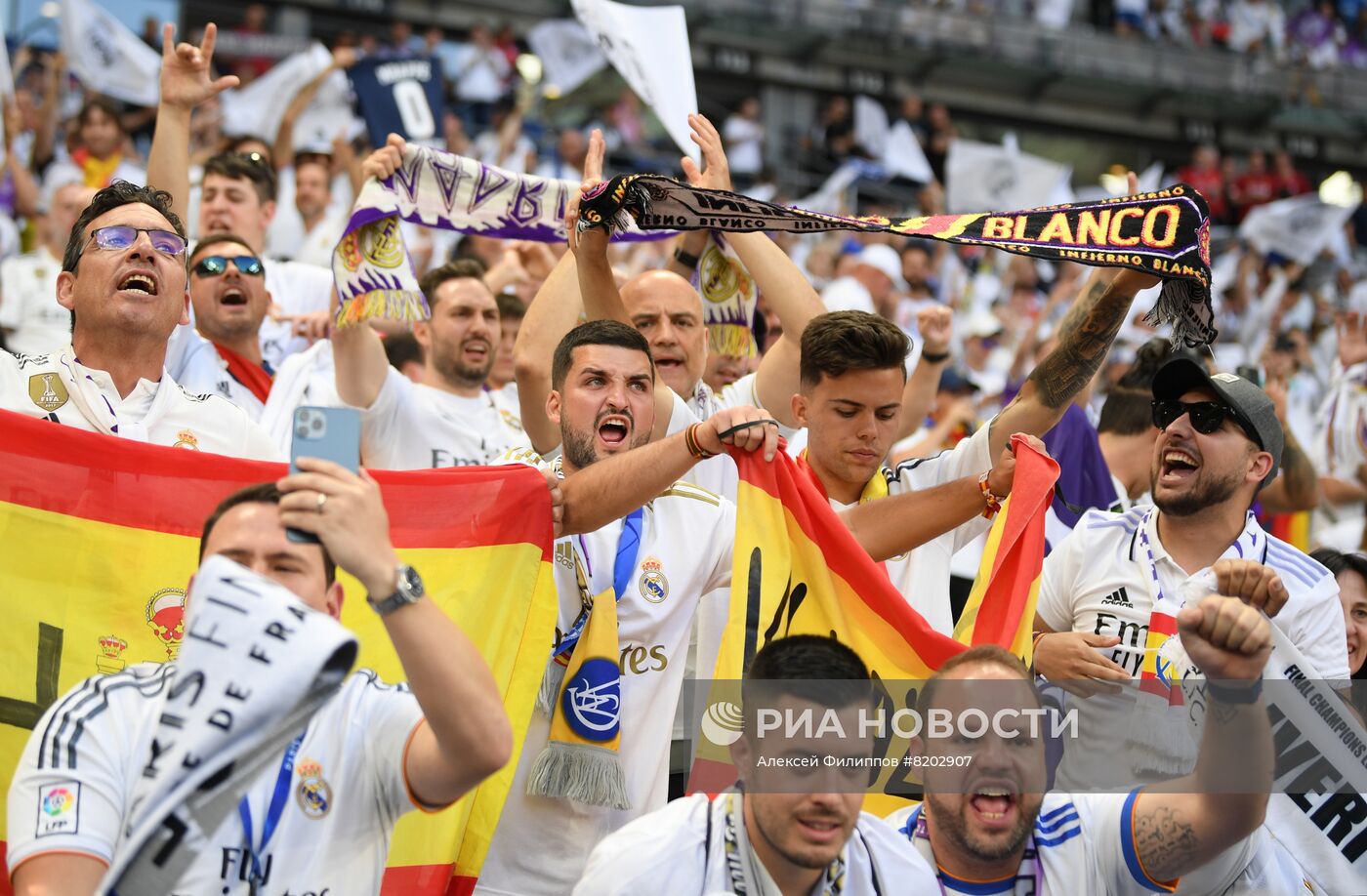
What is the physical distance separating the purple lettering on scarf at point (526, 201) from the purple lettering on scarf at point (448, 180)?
240 mm

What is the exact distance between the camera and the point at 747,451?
4.13 metres

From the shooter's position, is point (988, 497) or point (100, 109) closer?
point (988, 497)

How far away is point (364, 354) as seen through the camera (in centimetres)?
619

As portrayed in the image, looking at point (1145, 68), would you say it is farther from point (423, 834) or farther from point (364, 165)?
point (423, 834)

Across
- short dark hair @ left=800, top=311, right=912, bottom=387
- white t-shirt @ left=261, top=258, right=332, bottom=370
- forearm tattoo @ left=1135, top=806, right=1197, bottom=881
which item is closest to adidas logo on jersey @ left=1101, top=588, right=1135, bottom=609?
short dark hair @ left=800, top=311, right=912, bottom=387

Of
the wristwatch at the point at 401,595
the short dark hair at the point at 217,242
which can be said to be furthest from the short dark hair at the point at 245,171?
the wristwatch at the point at 401,595

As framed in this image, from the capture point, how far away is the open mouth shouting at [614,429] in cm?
474

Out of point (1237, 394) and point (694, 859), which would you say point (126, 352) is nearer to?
point (694, 859)

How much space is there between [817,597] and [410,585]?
5.46ft

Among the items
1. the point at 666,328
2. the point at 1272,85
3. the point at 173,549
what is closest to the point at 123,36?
the point at 666,328

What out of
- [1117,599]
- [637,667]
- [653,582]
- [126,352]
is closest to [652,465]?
[653,582]

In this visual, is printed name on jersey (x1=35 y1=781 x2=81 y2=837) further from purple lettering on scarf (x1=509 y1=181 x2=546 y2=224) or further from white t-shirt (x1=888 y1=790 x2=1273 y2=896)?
purple lettering on scarf (x1=509 y1=181 x2=546 y2=224)

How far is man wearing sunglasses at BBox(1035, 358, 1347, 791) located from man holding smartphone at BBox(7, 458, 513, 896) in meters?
2.20

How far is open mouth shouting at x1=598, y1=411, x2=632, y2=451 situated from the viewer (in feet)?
15.5
